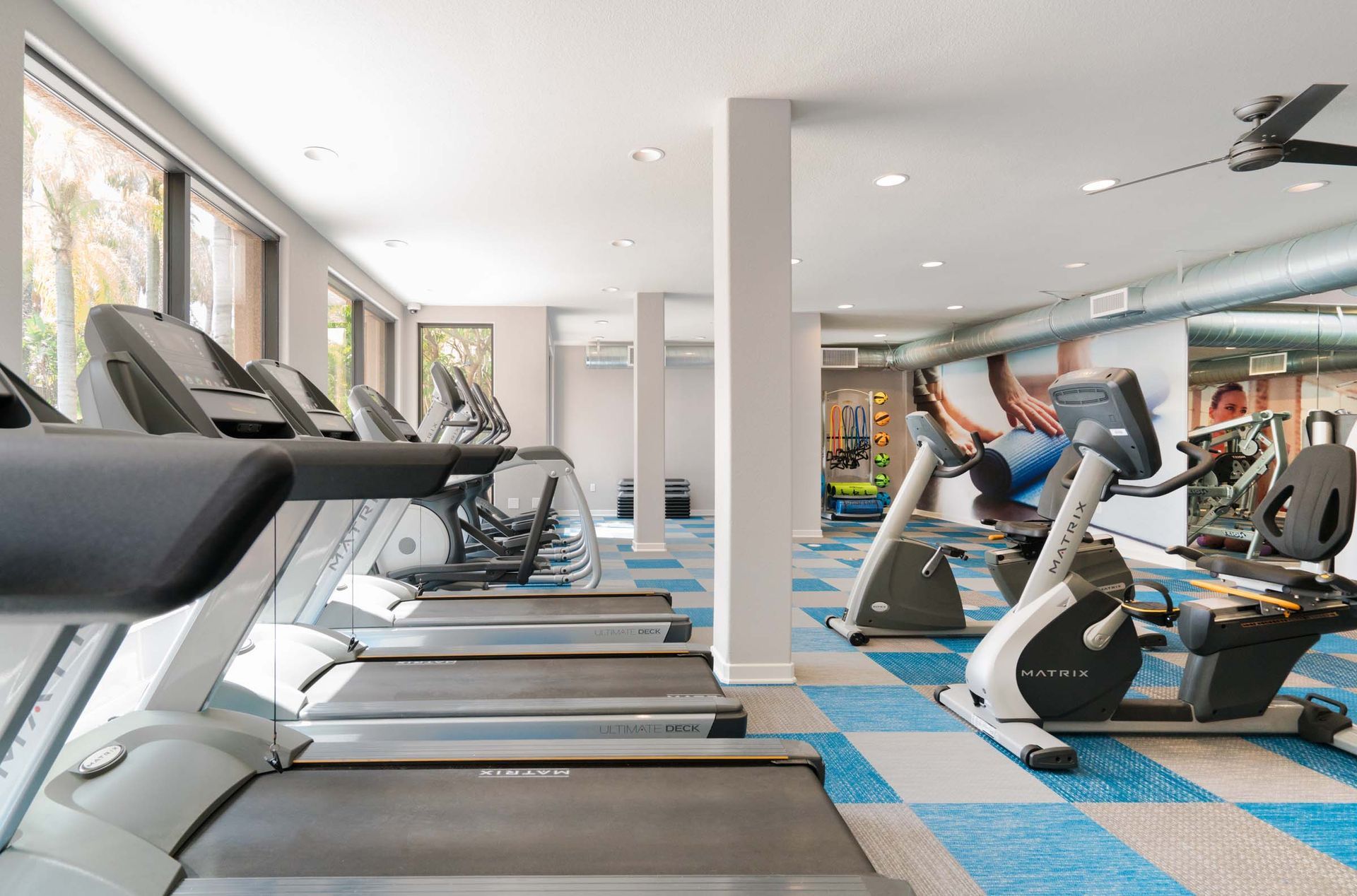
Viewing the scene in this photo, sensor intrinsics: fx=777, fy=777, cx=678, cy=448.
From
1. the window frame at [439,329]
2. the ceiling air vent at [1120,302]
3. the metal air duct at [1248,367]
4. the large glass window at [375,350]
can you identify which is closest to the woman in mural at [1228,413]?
the metal air duct at [1248,367]

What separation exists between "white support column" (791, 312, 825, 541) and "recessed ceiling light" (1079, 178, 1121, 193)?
3949mm

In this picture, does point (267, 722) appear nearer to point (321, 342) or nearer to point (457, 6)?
point (457, 6)

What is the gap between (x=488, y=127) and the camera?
12.2 ft

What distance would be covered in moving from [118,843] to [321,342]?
15.7 feet

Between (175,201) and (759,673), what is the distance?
11.9 feet

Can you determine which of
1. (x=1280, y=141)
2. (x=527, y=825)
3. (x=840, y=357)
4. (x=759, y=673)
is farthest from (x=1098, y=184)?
(x=840, y=357)

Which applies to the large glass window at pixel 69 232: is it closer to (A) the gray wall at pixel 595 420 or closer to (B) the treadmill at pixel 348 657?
(B) the treadmill at pixel 348 657

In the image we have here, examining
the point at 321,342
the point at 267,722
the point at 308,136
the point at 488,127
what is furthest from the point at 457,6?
the point at 321,342

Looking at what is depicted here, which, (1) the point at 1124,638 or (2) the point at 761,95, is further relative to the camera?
(2) the point at 761,95

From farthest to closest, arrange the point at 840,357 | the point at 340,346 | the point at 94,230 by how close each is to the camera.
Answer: the point at 840,357
the point at 340,346
the point at 94,230

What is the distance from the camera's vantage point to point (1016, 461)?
945 cm

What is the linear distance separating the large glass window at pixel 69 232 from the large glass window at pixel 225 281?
19.5 inches

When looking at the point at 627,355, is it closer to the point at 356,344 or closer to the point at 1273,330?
the point at 356,344

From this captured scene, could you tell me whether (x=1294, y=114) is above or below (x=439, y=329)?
below
